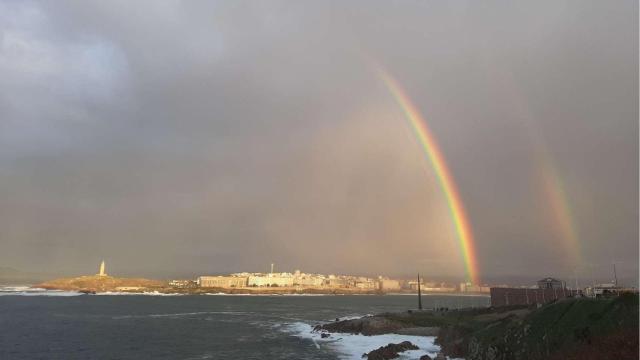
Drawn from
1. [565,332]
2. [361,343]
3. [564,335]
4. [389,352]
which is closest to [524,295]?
[361,343]

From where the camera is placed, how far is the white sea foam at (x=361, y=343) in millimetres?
57469

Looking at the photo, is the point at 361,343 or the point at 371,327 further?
the point at 371,327

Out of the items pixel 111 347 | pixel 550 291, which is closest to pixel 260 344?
pixel 111 347

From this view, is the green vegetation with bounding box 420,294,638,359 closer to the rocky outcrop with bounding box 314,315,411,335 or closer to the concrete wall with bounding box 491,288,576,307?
the concrete wall with bounding box 491,288,576,307

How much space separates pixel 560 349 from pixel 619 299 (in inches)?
218

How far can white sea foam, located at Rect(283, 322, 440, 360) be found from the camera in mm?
57469

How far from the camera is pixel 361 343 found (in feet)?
232

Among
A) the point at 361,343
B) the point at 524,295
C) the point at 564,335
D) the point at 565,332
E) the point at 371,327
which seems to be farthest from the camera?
the point at 371,327

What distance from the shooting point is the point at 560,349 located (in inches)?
1287

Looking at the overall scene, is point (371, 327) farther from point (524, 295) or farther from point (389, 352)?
point (389, 352)

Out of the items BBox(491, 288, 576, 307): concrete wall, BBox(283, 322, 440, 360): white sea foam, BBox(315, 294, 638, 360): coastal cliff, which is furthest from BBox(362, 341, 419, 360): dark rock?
BBox(491, 288, 576, 307): concrete wall

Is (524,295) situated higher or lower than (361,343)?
higher

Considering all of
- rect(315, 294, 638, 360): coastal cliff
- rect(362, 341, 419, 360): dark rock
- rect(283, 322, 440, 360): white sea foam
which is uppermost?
rect(315, 294, 638, 360): coastal cliff

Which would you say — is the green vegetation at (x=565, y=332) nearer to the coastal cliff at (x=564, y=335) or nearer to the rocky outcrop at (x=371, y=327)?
the coastal cliff at (x=564, y=335)
